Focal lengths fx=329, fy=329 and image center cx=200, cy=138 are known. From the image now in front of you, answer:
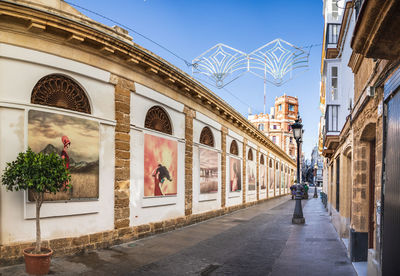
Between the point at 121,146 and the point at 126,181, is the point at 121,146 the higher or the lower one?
the higher one

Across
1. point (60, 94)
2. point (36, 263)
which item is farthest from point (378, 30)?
point (60, 94)

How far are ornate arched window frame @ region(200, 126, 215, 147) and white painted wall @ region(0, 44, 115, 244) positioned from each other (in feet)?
22.3

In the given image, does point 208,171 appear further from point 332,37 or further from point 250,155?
point 250,155

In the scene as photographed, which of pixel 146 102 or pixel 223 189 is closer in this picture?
pixel 146 102

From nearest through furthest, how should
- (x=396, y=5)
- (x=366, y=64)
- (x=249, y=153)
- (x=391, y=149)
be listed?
1. (x=396, y=5)
2. (x=391, y=149)
3. (x=366, y=64)
4. (x=249, y=153)

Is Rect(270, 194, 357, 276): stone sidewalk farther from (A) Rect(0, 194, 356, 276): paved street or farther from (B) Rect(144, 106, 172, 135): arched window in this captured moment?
(B) Rect(144, 106, 172, 135): arched window

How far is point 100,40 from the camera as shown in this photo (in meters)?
8.65

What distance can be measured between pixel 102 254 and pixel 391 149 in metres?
6.73

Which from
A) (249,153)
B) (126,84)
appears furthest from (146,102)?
(249,153)

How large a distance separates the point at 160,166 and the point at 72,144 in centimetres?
392

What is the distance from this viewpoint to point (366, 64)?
272 inches

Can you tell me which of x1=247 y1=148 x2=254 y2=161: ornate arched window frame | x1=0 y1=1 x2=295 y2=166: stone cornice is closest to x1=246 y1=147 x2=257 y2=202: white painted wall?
x1=247 y1=148 x2=254 y2=161: ornate arched window frame

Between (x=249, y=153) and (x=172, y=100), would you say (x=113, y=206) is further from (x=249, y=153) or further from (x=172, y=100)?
(x=249, y=153)

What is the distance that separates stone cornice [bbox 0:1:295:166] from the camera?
725 cm
